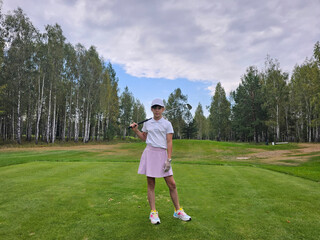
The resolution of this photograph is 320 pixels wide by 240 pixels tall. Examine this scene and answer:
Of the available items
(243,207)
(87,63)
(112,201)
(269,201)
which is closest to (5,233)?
(112,201)

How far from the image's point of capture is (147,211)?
3.86m

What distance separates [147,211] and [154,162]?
3.16ft

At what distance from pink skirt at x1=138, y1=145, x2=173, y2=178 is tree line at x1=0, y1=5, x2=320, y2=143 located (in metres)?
10.1

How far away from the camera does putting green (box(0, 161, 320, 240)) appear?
2.95 meters

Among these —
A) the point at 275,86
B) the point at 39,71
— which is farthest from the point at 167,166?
the point at 275,86

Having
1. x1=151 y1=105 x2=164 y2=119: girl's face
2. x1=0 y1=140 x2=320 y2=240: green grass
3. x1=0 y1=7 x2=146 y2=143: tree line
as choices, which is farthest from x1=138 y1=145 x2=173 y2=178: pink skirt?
x1=0 y1=7 x2=146 y2=143: tree line

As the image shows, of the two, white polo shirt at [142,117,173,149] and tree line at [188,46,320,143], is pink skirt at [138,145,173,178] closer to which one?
white polo shirt at [142,117,173,149]

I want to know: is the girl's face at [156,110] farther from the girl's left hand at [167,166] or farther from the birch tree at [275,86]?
the birch tree at [275,86]

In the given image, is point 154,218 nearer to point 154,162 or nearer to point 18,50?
point 154,162

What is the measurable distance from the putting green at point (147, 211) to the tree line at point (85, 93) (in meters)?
9.19

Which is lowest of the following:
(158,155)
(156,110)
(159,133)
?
(158,155)

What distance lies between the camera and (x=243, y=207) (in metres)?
4.05

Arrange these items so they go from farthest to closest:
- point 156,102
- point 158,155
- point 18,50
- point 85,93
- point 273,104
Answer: point 273,104
point 85,93
point 18,50
point 156,102
point 158,155

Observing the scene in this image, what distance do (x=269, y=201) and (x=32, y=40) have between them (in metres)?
34.5
